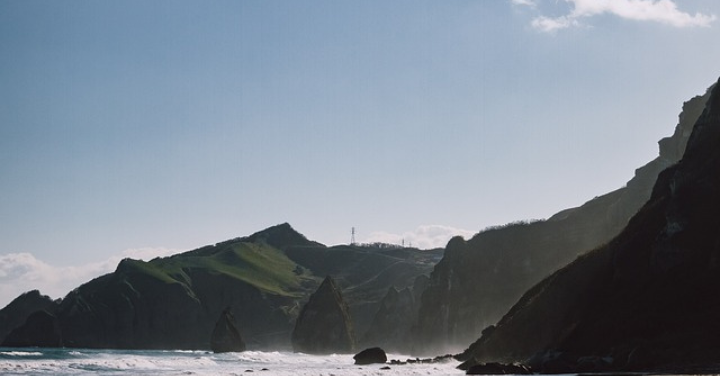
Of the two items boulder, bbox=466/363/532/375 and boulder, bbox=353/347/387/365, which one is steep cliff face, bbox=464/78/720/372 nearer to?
boulder, bbox=466/363/532/375

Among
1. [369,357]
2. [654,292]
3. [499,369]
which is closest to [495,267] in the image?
[369,357]

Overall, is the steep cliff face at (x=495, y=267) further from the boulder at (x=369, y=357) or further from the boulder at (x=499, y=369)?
the boulder at (x=499, y=369)

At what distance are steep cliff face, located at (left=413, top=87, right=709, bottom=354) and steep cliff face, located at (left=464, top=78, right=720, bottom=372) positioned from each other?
57589 mm

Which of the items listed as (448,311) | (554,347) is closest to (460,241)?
(448,311)

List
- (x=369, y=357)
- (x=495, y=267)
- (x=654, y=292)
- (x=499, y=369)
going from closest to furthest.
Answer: (x=499, y=369), (x=654, y=292), (x=369, y=357), (x=495, y=267)

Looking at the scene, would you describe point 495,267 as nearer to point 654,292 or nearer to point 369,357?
point 369,357

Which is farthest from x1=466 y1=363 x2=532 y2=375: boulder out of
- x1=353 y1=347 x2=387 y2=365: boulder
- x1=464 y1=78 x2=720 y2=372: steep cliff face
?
x1=353 y1=347 x2=387 y2=365: boulder

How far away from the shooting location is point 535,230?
A: 17562cm

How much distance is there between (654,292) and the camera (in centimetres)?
7644

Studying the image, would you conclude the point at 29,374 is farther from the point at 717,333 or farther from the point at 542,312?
the point at 717,333

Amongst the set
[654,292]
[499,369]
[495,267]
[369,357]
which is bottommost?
[499,369]

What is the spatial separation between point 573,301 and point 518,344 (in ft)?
29.7

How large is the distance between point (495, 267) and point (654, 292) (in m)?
99.1

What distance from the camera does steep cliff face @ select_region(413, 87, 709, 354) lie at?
163500mm
